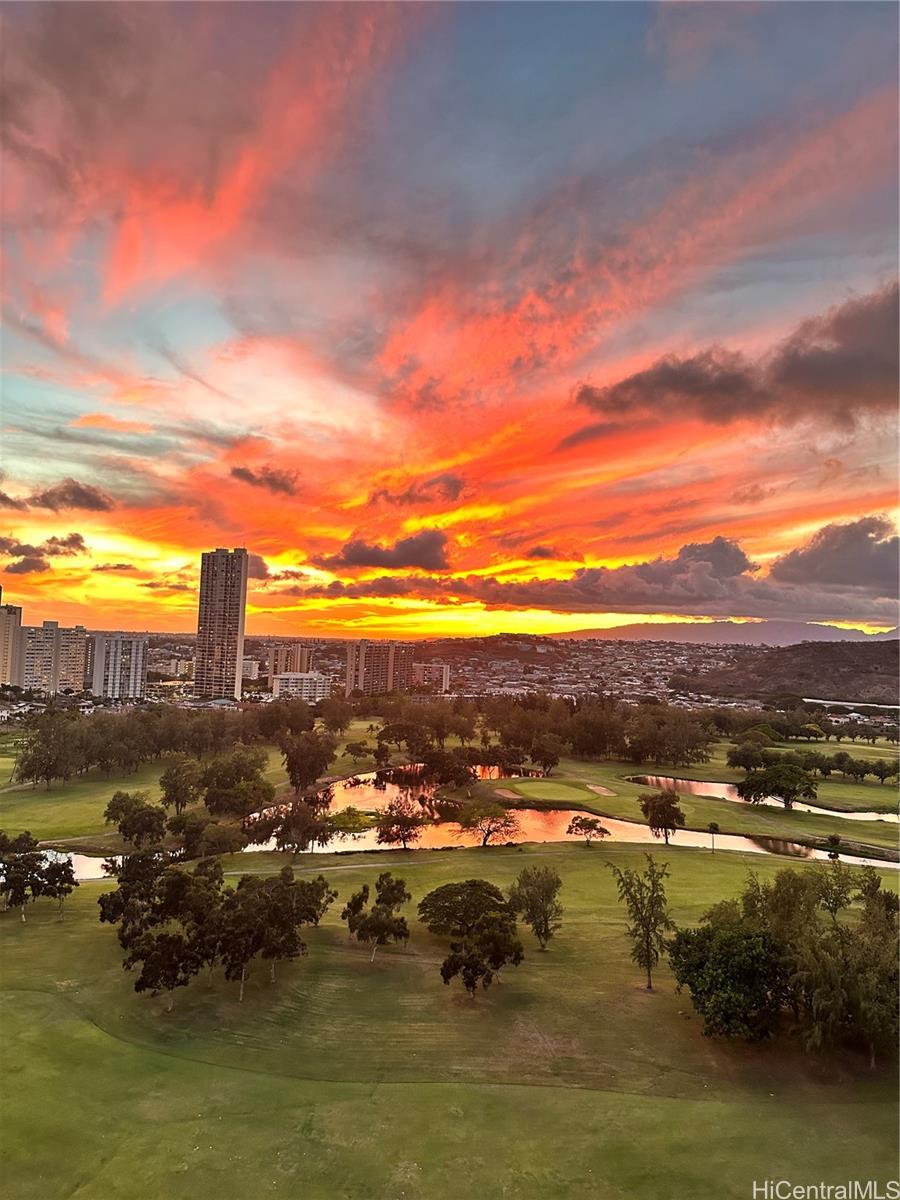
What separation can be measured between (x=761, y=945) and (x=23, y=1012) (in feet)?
97.4

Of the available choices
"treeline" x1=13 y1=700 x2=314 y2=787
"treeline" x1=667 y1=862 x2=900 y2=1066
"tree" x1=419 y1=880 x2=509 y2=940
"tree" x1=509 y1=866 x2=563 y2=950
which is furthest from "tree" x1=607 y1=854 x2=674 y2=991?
"treeline" x1=13 y1=700 x2=314 y2=787

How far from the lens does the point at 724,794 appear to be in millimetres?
85188

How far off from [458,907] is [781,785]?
169 feet

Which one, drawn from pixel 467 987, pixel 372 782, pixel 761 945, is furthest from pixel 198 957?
pixel 372 782

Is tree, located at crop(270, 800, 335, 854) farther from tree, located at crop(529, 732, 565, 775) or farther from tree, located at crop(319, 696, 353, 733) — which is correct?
tree, located at crop(319, 696, 353, 733)

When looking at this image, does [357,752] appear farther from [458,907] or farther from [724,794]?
[458,907]

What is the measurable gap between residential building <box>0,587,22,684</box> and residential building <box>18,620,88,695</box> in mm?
994

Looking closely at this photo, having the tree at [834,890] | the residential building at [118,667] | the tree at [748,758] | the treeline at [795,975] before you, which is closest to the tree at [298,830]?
the treeline at [795,975]

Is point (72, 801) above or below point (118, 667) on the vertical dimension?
below

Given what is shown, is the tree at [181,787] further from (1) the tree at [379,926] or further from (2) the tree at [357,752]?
(1) the tree at [379,926]

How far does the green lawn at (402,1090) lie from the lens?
19.8 m

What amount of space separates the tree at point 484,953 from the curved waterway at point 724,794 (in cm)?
5407

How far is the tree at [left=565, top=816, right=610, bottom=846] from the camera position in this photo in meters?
58.0

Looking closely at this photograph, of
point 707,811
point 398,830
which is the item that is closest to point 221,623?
point 398,830
